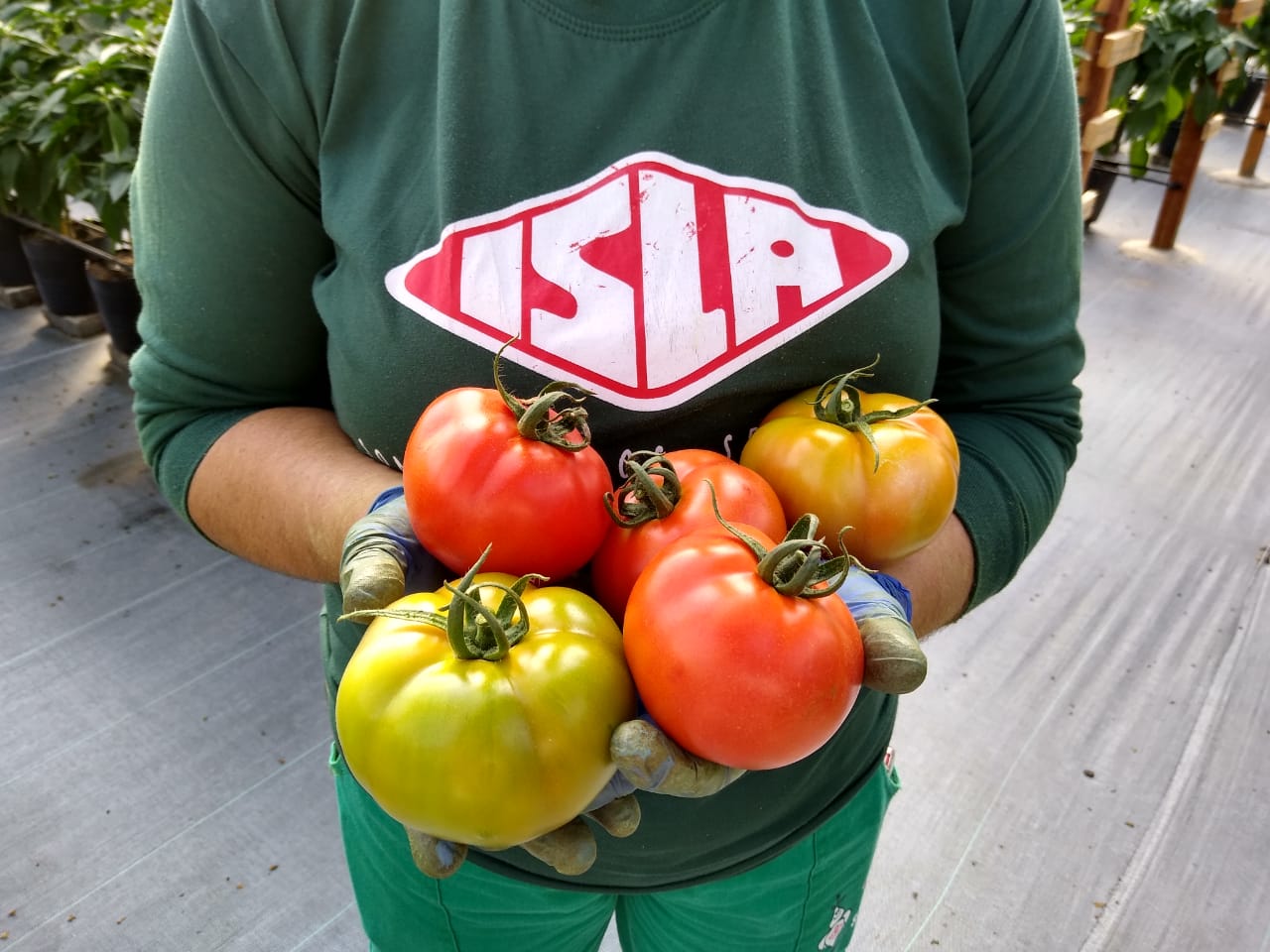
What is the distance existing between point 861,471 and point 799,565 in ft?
0.46

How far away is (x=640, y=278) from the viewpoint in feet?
2.39

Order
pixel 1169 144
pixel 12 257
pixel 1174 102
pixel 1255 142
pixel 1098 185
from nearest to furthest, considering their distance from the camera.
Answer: pixel 12 257, pixel 1174 102, pixel 1098 185, pixel 1255 142, pixel 1169 144

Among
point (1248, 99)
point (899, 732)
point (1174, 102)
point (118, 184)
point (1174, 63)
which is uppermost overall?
point (118, 184)

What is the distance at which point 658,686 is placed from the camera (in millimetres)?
558

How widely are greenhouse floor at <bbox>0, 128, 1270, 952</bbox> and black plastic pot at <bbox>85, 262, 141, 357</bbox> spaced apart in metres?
0.17

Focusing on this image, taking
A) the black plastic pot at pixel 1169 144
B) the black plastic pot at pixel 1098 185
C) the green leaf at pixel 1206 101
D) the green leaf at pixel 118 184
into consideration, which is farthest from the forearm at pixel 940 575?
the black plastic pot at pixel 1169 144

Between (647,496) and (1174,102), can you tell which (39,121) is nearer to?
(647,496)

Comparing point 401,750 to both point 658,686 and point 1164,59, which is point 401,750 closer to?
point 658,686

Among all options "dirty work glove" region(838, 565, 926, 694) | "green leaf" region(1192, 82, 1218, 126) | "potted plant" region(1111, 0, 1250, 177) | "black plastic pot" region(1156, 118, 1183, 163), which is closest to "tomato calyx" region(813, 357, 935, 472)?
"dirty work glove" region(838, 565, 926, 694)

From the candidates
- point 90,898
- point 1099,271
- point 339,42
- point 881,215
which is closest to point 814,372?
point 881,215

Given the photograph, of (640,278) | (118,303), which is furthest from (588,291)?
(118,303)

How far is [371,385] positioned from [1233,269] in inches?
188

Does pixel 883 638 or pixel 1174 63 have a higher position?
pixel 883 638

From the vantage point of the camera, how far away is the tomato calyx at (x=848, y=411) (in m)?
0.70
